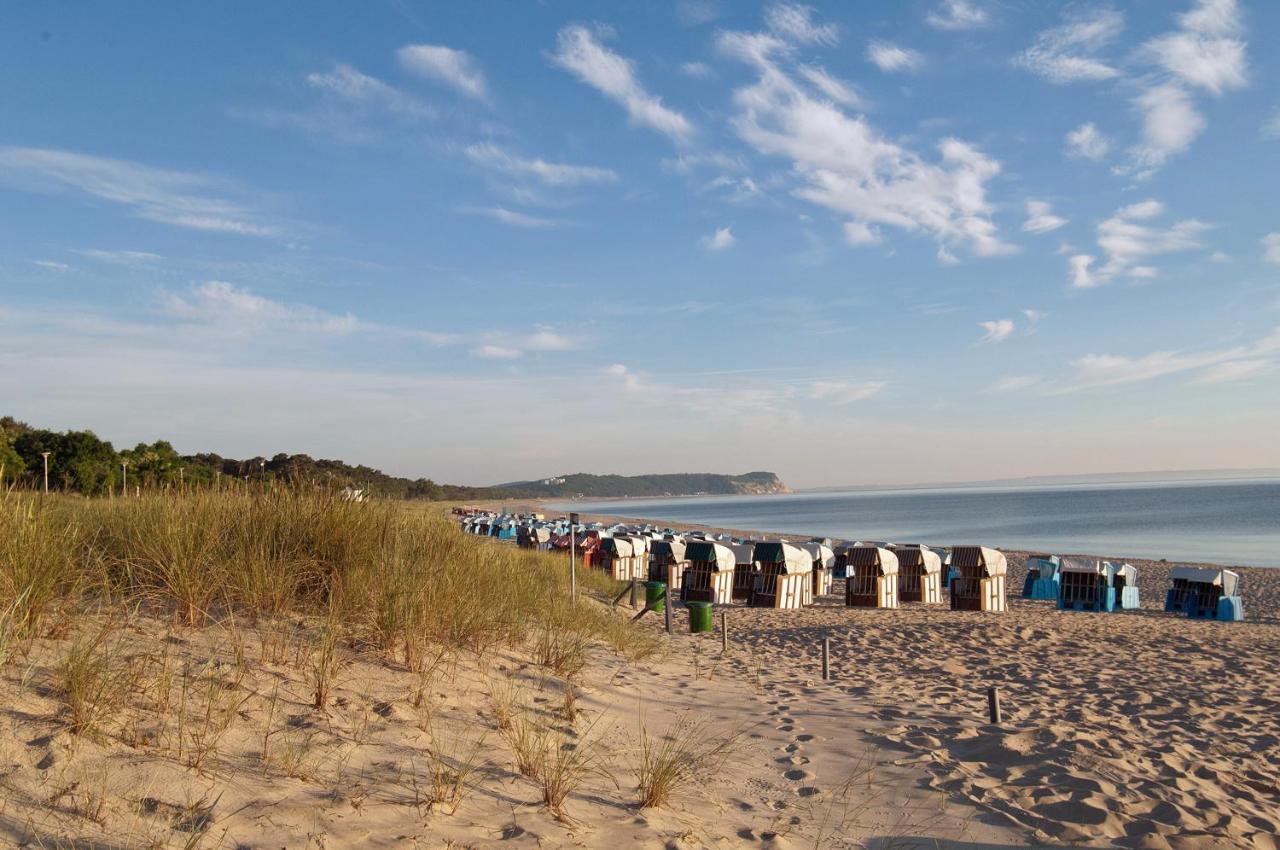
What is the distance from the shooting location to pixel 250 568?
554cm

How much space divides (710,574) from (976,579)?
561 centimetres

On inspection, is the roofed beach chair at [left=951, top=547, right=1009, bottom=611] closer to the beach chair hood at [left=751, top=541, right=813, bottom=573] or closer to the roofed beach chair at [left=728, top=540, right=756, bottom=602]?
the beach chair hood at [left=751, top=541, right=813, bottom=573]

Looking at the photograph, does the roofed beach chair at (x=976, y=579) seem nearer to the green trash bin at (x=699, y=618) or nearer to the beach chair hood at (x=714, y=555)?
the beach chair hood at (x=714, y=555)

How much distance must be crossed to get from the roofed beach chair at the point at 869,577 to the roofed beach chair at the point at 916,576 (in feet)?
2.42

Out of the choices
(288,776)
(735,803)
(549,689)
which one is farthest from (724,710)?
→ (288,776)

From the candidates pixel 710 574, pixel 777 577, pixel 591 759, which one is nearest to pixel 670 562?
pixel 710 574

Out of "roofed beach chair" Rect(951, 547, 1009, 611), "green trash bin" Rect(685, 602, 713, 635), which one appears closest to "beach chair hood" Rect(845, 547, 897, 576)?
"roofed beach chair" Rect(951, 547, 1009, 611)

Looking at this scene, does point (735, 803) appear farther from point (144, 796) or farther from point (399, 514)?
point (399, 514)

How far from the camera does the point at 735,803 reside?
436 cm

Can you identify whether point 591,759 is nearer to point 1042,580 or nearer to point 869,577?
point 869,577

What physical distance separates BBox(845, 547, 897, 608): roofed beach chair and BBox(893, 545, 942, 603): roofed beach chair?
739mm

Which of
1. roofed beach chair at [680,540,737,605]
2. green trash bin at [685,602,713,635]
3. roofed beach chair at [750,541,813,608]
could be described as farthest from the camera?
roofed beach chair at [680,540,737,605]

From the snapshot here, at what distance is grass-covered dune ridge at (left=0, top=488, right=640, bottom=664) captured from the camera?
4.64m

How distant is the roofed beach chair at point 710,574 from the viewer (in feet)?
59.6
